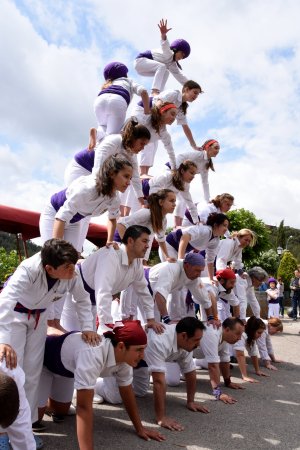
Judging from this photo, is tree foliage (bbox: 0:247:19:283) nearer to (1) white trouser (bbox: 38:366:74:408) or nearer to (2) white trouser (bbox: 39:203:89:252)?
(2) white trouser (bbox: 39:203:89:252)

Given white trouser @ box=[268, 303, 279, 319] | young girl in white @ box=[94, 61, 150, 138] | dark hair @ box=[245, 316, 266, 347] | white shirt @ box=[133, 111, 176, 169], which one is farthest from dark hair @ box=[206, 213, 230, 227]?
white trouser @ box=[268, 303, 279, 319]

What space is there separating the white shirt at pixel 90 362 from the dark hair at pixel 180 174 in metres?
3.44

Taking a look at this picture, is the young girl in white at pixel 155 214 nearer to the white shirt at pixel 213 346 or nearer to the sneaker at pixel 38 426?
the white shirt at pixel 213 346

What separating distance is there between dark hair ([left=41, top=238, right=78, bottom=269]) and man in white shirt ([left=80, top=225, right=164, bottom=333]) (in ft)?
2.69

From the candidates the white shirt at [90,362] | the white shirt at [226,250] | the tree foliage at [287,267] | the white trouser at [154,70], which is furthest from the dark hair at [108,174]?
the tree foliage at [287,267]

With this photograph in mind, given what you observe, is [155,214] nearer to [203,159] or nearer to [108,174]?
[108,174]

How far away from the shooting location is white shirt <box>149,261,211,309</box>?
5.36m

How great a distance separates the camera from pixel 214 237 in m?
6.79

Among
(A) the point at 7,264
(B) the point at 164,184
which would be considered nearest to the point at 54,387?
(B) the point at 164,184

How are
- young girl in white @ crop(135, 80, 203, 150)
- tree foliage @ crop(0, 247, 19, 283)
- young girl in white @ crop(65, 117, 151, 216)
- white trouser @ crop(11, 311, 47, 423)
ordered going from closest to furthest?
white trouser @ crop(11, 311, 47, 423) < young girl in white @ crop(65, 117, 151, 216) < young girl in white @ crop(135, 80, 203, 150) < tree foliage @ crop(0, 247, 19, 283)

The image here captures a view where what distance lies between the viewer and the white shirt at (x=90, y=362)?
3.33 meters

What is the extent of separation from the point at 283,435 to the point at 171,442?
113 cm

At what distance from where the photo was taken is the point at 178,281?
220 inches

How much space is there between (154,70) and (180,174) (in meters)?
2.14
